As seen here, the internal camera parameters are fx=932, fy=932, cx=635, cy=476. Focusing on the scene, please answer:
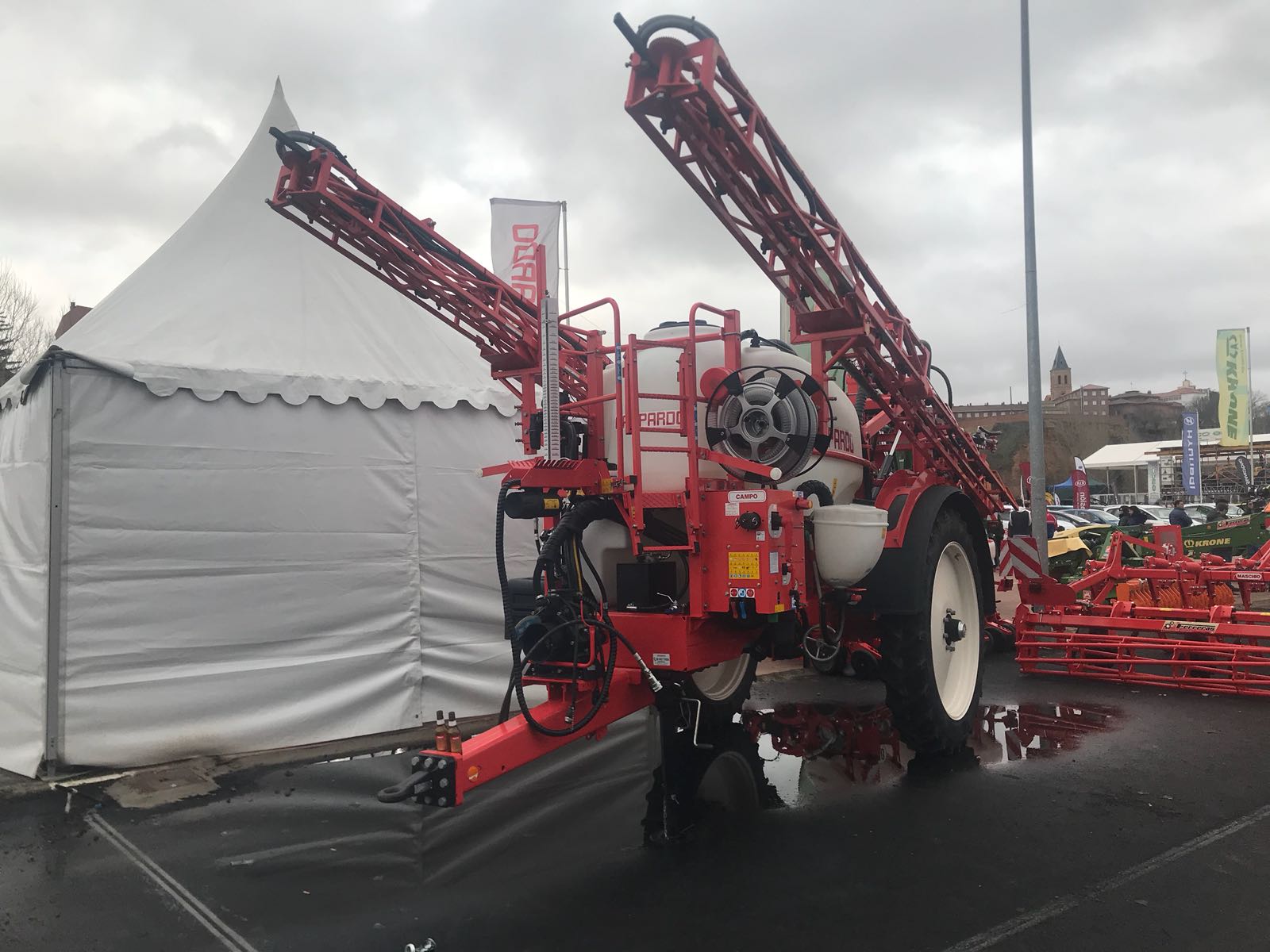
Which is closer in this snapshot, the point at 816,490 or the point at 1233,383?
the point at 816,490

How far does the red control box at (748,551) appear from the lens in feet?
14.2

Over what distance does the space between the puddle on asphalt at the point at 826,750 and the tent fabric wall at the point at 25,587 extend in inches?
152

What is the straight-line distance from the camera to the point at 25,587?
589 cm

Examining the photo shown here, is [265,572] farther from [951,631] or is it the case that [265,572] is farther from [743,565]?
[951,631]

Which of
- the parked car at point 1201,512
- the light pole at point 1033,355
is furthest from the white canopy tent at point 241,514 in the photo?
the parked car at point 1201,512

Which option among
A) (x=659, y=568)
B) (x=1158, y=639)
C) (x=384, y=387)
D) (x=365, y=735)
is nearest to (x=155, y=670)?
(x=365, y=735)

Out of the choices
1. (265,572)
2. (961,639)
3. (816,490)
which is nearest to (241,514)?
(265,572)

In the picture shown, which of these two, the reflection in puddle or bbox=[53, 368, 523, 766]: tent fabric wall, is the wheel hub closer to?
the reflection in puddle

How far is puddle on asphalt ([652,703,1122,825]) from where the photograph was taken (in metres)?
5.28

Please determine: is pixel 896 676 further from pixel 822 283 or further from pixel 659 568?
pixel 822 283

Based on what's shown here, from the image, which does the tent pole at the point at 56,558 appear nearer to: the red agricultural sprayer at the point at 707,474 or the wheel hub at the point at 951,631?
the red agricultural sprayer at the point at 707,474


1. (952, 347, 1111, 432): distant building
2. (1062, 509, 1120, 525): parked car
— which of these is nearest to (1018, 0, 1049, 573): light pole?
(1062, 509, 1120, 525): parked car

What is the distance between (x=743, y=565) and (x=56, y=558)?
13.8 ft

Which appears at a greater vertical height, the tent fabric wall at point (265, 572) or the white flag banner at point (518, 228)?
the white flag banner at point (518, 228)
